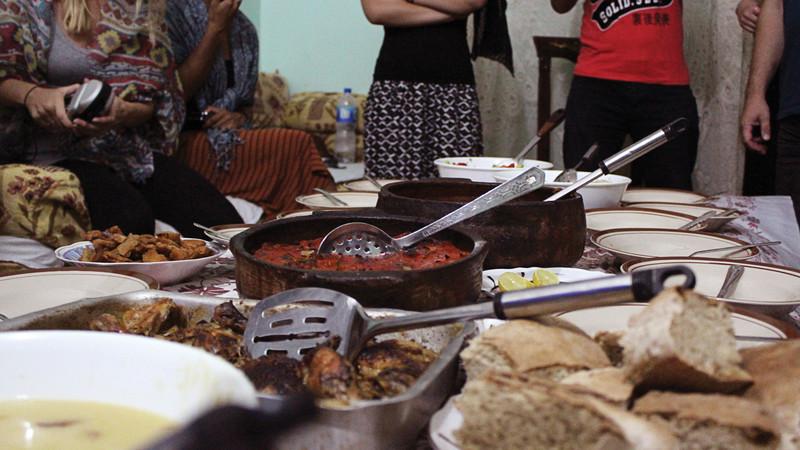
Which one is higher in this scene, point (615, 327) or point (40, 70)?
point (40, 70)

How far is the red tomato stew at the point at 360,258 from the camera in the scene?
0.92 m

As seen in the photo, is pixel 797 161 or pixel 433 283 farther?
pixel 797 161

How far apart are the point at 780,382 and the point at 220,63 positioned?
146 inches

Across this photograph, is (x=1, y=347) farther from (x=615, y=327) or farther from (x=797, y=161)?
(x=797, y=161)

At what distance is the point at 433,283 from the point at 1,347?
43 centimetres

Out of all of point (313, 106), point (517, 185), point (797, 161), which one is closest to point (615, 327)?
point (517, 185)

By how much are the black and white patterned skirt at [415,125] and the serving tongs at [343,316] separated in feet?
7.79

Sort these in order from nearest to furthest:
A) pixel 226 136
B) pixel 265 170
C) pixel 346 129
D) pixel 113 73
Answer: pixel 113 73
pixel 226 136
pixel 265 170
pixel 346 129

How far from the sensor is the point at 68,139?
106 inches

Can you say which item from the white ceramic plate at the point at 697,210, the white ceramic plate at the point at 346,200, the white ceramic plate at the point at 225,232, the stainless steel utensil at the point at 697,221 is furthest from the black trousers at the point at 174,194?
the stainless steel utensil at the point at 697,221

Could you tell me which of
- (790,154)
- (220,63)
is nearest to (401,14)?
(220,63)

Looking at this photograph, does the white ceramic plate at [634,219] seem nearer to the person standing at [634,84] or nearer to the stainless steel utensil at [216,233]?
the stainless steel utensil at [216,233]

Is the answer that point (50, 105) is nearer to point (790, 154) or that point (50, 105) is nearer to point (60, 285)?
point (60, 285)

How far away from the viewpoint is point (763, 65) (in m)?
2.89
